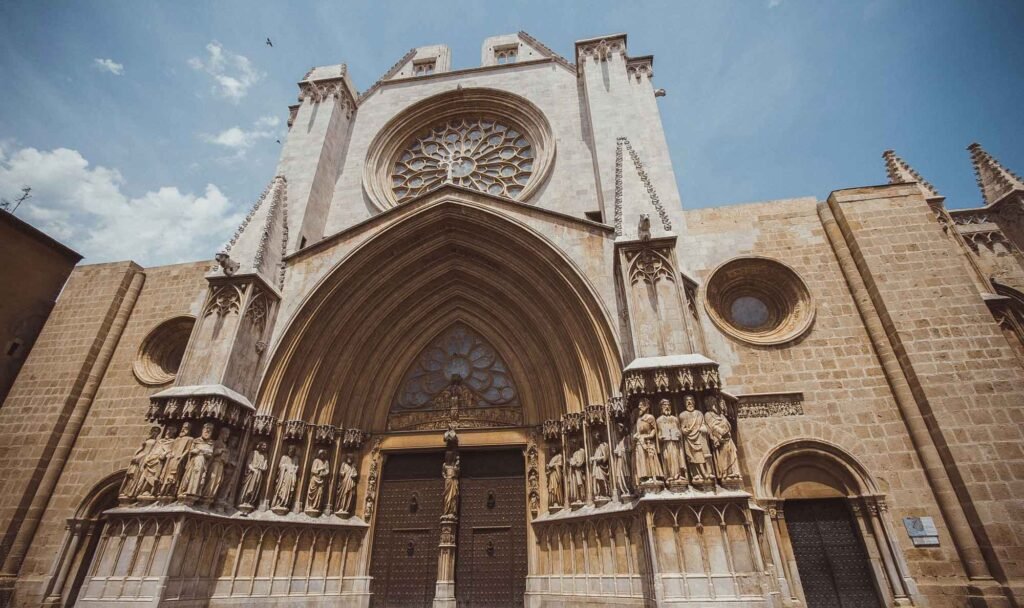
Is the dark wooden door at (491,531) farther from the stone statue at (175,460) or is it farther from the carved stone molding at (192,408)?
the stone statue at (175,460)

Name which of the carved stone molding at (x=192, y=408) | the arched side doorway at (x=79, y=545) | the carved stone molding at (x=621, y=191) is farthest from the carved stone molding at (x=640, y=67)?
the arched side doorway at (x=79, y=545)

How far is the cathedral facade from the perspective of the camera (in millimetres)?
6582

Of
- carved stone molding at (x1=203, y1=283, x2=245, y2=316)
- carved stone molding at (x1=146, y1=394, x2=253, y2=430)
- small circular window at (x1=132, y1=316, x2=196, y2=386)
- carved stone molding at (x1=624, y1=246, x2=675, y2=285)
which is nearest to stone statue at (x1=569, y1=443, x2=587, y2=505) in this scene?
carved stone molding at (x1=624, y1=246, x2=675, y2=285)

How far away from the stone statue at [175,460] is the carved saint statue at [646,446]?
21.4 ft

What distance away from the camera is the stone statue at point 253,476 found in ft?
25.5

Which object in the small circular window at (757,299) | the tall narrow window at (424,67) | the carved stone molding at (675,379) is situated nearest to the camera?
the carved stone molding at (675,379)

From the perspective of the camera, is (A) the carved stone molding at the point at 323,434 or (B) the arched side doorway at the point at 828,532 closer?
(B) the arched side doorway at the point at 828,532

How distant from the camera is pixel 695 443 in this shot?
614 cm

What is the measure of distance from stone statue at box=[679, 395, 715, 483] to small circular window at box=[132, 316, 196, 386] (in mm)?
10592

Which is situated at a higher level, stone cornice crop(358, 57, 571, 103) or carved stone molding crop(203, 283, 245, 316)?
stone cornice crop(358, 57, 571, 103)

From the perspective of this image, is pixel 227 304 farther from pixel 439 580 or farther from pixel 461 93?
pixel 461 93

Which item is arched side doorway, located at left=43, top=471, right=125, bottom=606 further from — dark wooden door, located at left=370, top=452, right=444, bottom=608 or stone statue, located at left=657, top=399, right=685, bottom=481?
stone statue, located at left=657, top=399, right=685, bottom=481

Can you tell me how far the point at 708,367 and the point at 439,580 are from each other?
5661 mm

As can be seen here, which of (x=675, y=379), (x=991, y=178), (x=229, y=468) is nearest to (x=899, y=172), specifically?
(x=991, y=178)
